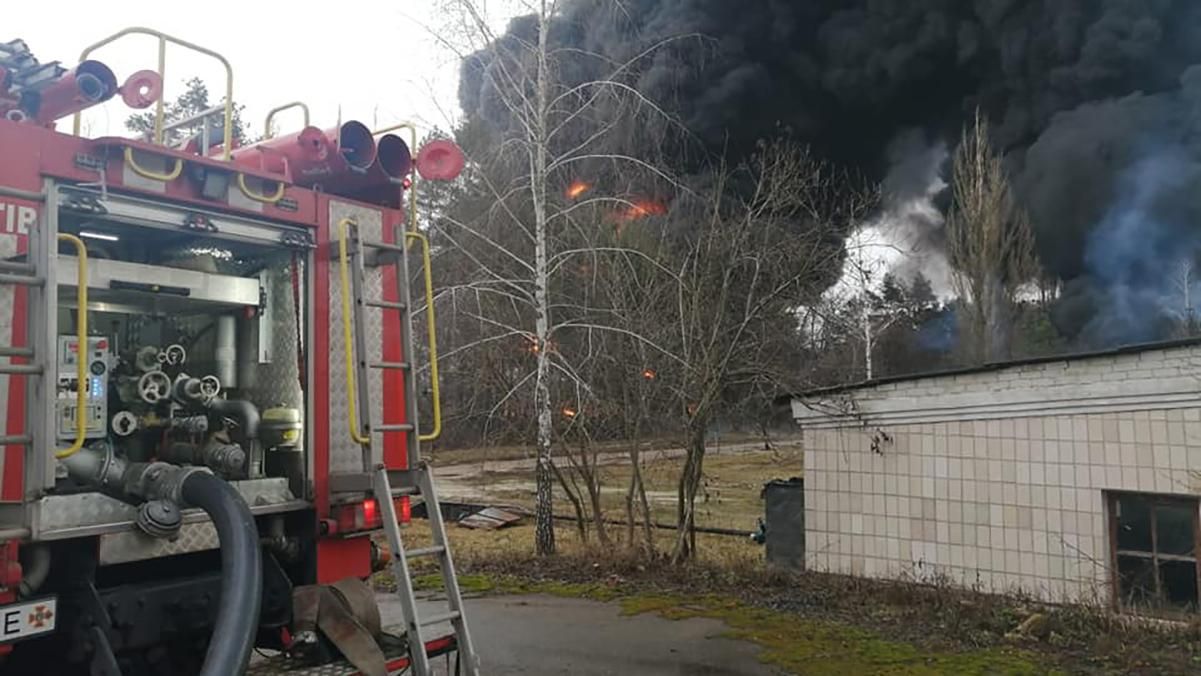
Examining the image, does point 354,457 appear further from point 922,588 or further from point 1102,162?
point 1102,162

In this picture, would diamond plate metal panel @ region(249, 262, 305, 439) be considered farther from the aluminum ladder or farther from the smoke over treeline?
the smoke over treeline

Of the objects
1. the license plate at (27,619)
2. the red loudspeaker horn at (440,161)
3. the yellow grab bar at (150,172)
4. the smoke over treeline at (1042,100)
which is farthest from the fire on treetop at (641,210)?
the smoke over treeline at (1042,100)

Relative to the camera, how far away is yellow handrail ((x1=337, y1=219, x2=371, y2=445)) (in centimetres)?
377

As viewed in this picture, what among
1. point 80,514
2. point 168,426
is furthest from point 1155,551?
point 80,514

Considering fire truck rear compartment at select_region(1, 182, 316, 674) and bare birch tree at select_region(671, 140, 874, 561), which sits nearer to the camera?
fire truck rear compartment at select_region(1, 182, 316, 674)

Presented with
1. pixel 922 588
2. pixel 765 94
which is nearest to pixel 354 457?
pixel 922 588

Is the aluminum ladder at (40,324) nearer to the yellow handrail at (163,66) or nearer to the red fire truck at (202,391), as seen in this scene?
the red fire truck at (202,391)

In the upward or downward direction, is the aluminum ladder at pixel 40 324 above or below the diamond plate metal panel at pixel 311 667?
above

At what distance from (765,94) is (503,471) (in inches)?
421

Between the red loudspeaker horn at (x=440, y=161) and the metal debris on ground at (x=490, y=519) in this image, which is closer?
the red loudspeaker horn at (x=440, y=161)

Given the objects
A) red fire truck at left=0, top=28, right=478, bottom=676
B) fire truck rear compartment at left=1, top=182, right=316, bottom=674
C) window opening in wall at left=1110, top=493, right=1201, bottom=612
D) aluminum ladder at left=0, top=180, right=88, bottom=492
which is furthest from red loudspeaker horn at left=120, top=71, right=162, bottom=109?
window opening in wall at left=1110, top=493, right=1201, bottom=612

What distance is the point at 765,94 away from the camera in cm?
2006

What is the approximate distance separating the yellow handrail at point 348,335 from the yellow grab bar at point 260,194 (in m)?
0.28

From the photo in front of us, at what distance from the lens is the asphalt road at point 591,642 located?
5578 millimetres
